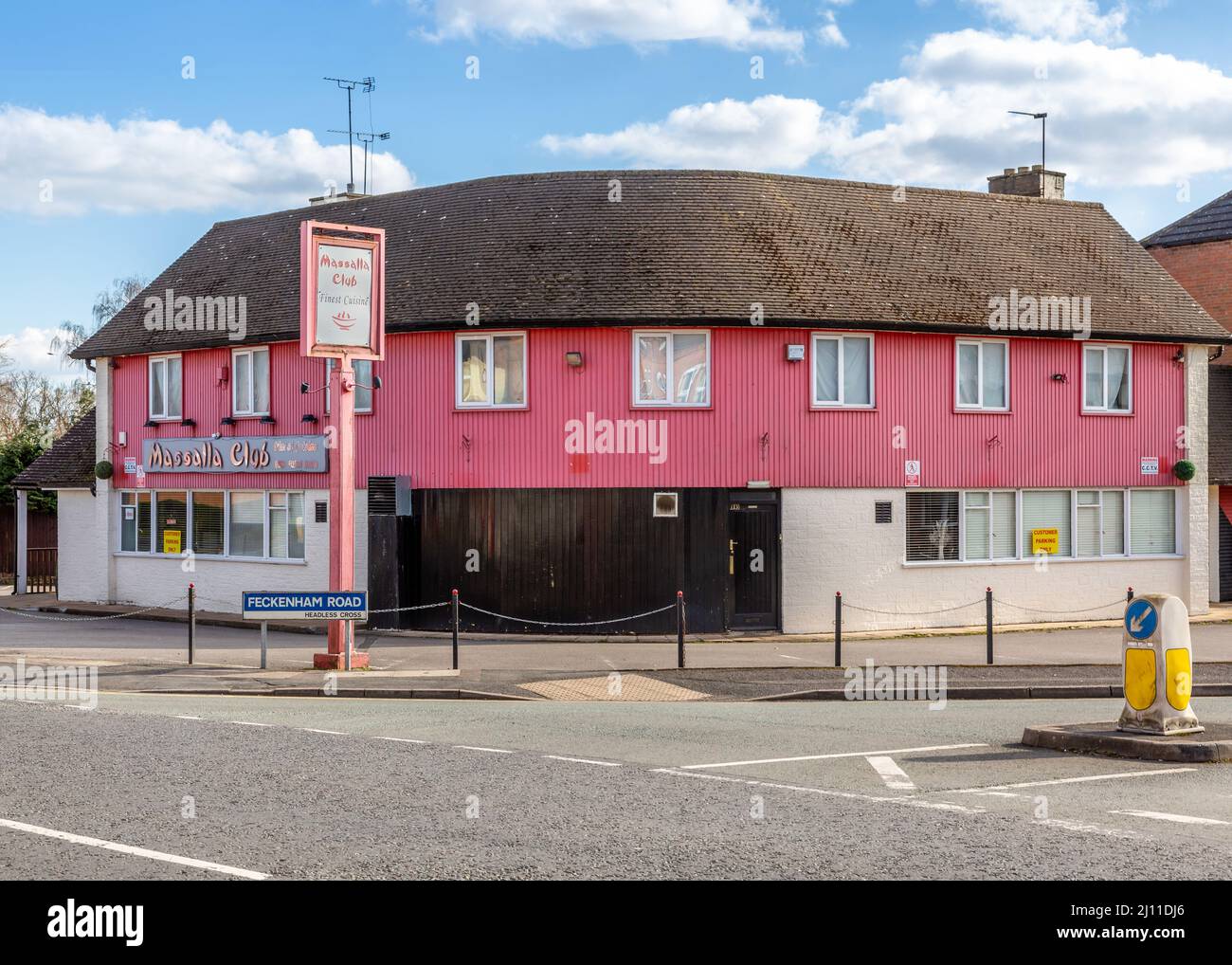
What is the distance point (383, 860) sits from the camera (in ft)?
25.9

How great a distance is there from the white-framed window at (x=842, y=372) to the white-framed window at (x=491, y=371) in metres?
5.09

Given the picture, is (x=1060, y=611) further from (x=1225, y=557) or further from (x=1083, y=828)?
(x=1083, y=828)

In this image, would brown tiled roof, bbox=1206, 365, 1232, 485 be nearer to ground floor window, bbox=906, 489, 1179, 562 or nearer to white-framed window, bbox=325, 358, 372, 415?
ground floor window, bbox=906, 489, 1179, 562

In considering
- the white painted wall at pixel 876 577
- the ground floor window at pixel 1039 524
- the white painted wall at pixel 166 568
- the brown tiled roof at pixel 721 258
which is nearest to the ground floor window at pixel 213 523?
the white painted wall at pixel 166 568

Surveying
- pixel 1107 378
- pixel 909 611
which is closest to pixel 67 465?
pixel 909 611

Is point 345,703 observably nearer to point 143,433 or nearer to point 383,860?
point 383,860

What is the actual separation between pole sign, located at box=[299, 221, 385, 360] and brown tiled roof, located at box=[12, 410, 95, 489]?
14.4 m

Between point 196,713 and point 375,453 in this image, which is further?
point 375,453

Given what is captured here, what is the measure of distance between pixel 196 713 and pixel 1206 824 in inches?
383

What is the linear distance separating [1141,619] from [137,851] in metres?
8.37

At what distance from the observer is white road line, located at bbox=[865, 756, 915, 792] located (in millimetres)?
10406

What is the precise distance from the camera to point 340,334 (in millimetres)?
19031
